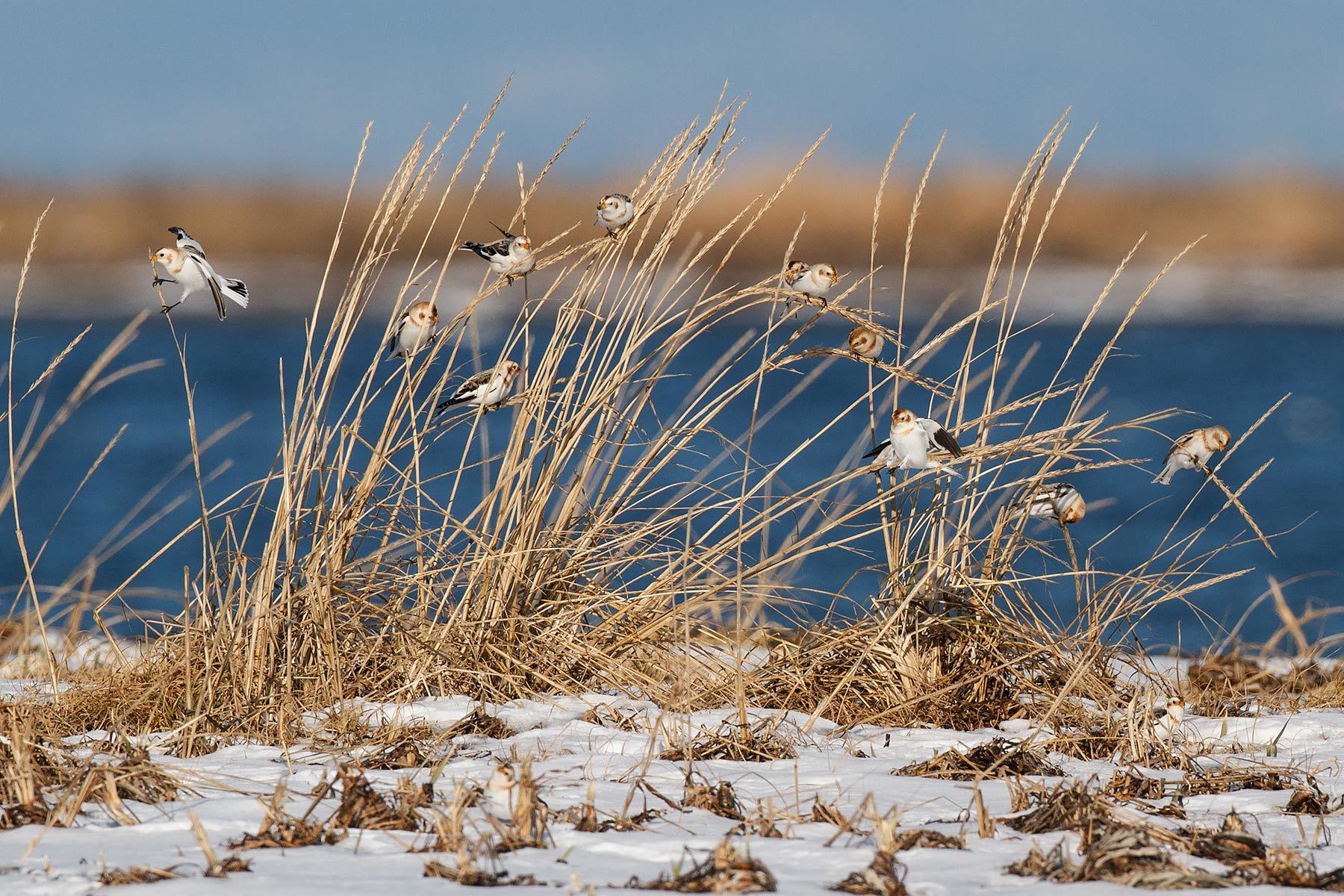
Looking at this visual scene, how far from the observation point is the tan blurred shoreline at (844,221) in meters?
24.7

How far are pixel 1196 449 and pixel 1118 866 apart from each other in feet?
4.59

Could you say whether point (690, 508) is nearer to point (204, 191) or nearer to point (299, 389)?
point (299, 389)

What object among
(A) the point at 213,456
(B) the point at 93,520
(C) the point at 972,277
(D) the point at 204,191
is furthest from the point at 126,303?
(C) the point at 972,277

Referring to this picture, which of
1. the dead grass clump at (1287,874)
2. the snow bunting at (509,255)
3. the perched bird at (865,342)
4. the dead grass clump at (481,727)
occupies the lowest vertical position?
the dead grass clump at (1287,874)

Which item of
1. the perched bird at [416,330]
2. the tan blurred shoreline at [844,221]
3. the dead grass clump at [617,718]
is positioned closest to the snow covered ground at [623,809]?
the dead grass clump at [617,718]

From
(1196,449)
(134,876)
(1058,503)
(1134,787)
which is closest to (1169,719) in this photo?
(1134,787)

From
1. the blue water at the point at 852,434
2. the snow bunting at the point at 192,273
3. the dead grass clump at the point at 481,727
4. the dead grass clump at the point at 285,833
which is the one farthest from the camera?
the blue water at the point at 852,434

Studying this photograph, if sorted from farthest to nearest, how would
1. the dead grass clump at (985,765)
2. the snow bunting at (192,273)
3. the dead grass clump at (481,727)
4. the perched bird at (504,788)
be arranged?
the snow bunting at (192,273), the dead grass clump at (481,727), the dead grass clump at (985,765), the perched bird at (504,788)

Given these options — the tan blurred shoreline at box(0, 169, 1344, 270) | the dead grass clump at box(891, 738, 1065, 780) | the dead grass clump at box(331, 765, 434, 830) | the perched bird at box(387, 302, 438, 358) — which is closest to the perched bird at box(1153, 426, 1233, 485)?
the dead grass clump at box(891, 738, 1065, 780)

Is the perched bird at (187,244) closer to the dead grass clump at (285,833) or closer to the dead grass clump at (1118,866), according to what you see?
the dead grass clump at (285,833)

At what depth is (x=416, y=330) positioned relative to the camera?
8.98 feet

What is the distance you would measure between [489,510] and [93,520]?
8.92 meters

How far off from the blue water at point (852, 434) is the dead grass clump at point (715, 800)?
2060 mm

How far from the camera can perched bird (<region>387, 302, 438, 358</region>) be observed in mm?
2717
